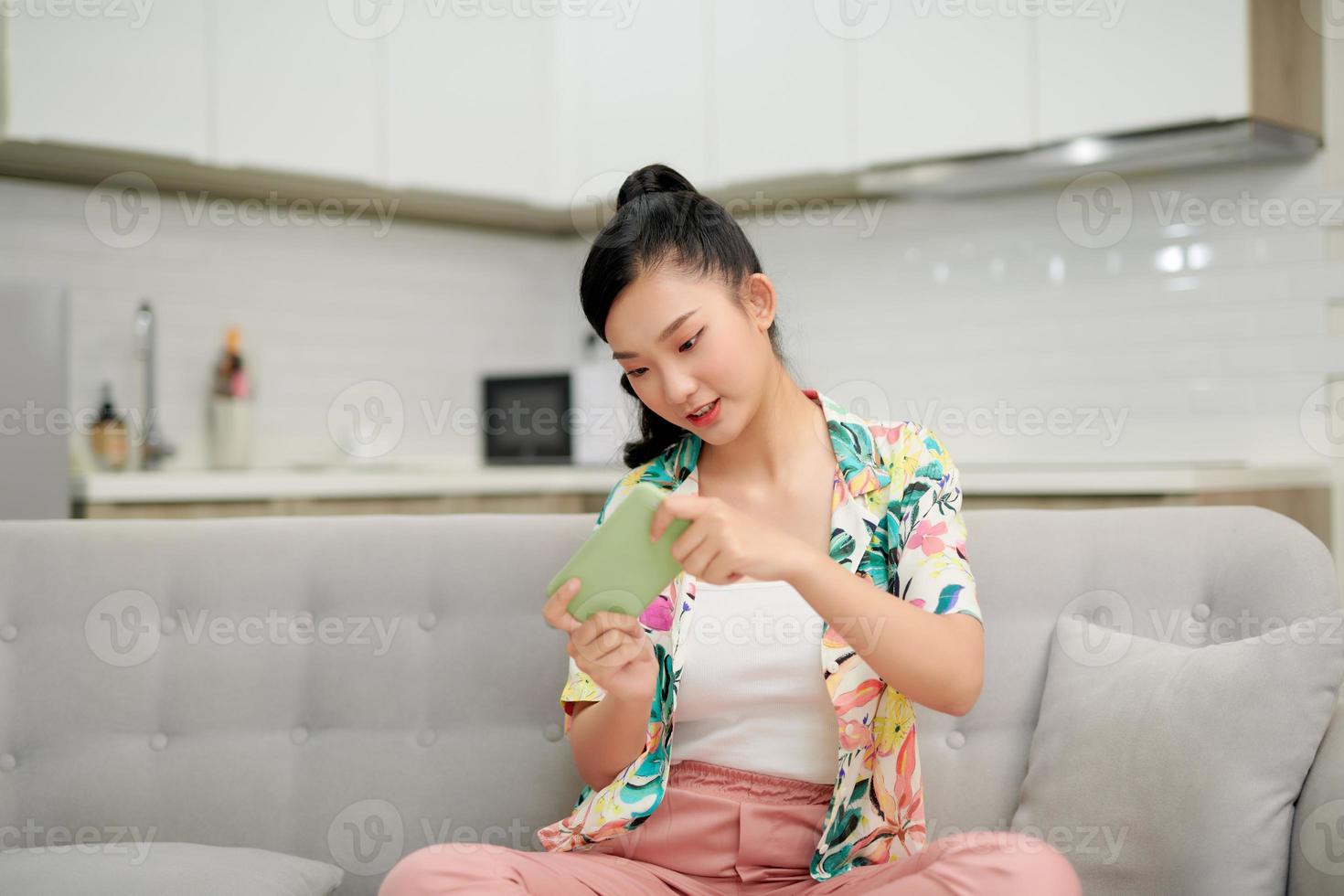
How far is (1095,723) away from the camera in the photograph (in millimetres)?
1521

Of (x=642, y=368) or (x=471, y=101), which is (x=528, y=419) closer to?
(x=471, y=101)

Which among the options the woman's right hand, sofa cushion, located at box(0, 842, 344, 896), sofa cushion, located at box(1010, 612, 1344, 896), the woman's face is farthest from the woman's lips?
sofa cushion, located at box(0, 842, 344, 896)

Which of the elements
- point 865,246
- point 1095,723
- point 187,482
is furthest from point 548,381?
point 1095,723

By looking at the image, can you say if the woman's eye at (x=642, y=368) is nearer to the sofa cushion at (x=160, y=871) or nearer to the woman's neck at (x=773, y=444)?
the woman's neck at (x=773, y=444)

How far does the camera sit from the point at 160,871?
1434 mm

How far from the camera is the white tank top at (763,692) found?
4.73 ft

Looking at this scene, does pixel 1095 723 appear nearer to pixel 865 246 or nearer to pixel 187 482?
pixel 187 482

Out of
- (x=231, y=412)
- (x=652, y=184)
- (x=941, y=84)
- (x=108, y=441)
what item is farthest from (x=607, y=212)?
(x=652, y=184)

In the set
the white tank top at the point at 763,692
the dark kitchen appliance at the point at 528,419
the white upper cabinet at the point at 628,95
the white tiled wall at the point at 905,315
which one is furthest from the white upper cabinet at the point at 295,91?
the white tank top at the point at 763,692

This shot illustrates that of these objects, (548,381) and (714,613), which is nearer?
(714,613)

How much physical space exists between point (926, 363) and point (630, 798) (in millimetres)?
2593

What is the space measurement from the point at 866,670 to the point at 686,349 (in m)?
0.42

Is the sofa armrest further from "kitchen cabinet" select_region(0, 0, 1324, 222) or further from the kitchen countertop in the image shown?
"kitchen cabinet" select_region(0, 0, 1324, 222)

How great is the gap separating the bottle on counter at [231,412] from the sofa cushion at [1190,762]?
112 inches
